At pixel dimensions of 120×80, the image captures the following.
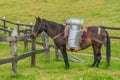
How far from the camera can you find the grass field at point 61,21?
39.1 ft

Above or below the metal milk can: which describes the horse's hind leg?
below

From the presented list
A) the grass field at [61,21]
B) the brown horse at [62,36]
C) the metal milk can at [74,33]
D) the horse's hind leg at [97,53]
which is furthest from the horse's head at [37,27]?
the horse's hind leg at [97,53]

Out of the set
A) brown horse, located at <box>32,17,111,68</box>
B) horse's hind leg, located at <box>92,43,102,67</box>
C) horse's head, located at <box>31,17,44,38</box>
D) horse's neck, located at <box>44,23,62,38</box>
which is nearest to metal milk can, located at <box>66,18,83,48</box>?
brown horse, located at <box>32,17,111,68</box>

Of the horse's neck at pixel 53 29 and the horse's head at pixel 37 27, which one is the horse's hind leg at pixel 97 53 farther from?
the horse's head at pixel 37 27

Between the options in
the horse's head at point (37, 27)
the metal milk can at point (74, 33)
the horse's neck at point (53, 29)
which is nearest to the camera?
the metal milk can at point (74, 33)

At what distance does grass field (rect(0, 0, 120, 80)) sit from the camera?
1192 centimetres

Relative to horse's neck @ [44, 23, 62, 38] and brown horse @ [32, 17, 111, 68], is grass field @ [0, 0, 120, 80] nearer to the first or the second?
brown horse @ [32, 17, 111, 68]

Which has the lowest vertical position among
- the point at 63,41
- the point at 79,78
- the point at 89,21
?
the point at 79,78

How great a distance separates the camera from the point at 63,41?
1373 cm

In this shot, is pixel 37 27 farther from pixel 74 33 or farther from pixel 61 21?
pixel 61 21

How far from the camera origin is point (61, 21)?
1444 inches

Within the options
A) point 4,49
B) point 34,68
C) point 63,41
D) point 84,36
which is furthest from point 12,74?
point 4,49

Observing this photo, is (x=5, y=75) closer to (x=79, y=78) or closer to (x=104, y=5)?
(x=79, y=78)

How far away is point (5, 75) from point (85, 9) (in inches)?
1232
